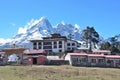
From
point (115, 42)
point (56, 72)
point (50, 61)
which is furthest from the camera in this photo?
point (115, 42)

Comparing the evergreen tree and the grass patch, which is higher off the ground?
the evergreen tree

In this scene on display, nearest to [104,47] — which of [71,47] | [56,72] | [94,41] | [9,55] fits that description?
[94,41]

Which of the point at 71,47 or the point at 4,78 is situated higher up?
the point at 71,47

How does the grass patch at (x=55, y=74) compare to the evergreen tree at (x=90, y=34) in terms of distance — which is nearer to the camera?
the grass patch at (x=55, y=74)

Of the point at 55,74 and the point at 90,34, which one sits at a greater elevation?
the point at 90,34

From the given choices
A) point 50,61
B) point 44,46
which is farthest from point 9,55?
point 44,46

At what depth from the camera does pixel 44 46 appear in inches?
6029

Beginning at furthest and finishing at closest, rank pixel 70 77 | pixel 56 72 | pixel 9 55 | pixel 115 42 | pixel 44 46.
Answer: pixel 115 42
pixel 44 46
pixel 9 55
pixel 56 72
pixel 70 77

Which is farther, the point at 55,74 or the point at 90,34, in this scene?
the point at 90,34

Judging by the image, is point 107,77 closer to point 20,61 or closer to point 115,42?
point 20,61

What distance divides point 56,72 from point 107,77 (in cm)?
1269

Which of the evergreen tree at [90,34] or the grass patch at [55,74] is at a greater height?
the evergreen tree at [90,34]

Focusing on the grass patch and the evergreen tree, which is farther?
the evergreen tree

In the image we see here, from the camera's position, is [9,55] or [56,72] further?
[9,55]
